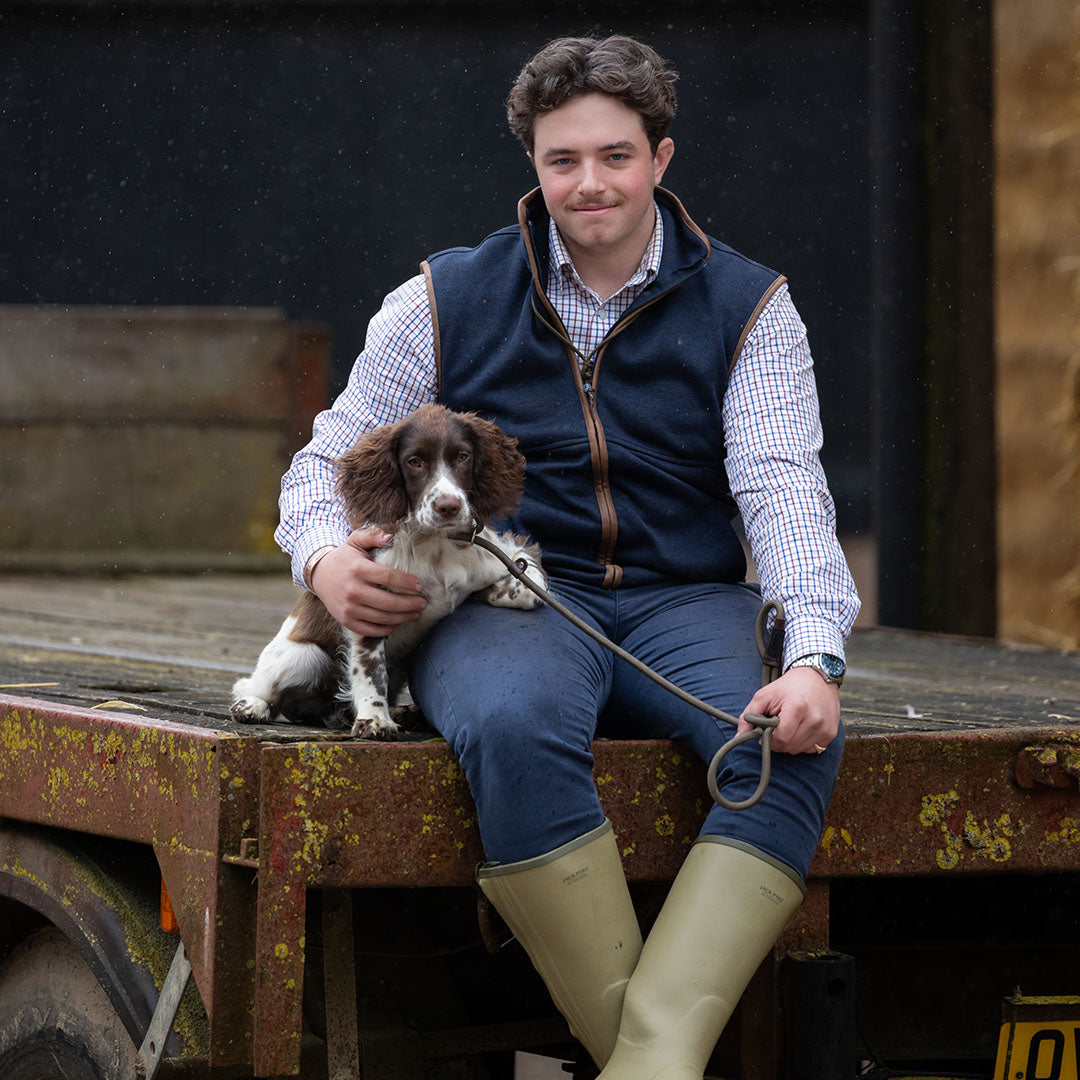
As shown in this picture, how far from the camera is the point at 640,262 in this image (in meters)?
3.18

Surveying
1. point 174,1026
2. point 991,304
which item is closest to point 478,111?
point 991,304

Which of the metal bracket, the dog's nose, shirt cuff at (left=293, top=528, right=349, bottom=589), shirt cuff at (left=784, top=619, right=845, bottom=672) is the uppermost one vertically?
the dog's nose

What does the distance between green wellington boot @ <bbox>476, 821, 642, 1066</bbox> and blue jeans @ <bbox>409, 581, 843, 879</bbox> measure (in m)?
0.03

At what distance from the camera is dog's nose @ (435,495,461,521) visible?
2.78m

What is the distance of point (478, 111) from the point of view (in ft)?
40.8

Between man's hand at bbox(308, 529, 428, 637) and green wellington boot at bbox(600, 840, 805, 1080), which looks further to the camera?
man's hand at bbox(308, 529, 428, 637)

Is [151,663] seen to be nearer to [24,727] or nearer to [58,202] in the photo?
[24,727]

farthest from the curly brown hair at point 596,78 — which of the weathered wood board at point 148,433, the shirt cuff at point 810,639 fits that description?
the weathered wood board at point 148,433

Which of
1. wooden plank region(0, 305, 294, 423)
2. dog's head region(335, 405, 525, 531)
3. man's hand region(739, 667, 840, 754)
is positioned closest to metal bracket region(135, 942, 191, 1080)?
dog's head region(335, 405, 525, 531)

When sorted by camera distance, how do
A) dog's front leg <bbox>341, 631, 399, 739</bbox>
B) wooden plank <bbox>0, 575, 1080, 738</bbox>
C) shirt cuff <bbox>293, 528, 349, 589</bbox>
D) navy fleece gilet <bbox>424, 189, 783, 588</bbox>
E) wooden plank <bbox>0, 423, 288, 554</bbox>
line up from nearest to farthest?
dog's front leg <bbox>341, 631, 399, 739</bbox> → shirt cuff <bbox>293, 528, 349, 589</bbox> → navy fleece gilet <bbox>424, 189, 783, 588</bbox> → wooden plank <bbox>0, 575, 1080, 738</bbox> → wooden plank <bbox>0, 423, 288, 554</bbox>

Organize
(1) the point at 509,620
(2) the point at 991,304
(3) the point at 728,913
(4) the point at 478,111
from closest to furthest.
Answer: (3) the point at 728,913, (1) the point at 509,620, (2) the point at 991,304, (4) the point at 478,111

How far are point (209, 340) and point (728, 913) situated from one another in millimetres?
6708

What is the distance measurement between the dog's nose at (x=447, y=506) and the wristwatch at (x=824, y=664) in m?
0.57

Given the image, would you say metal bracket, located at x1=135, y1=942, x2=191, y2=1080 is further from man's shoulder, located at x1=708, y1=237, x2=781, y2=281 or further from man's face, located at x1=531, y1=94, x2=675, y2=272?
man's shoulder, located at x1=708, y1=237, x2=781, y2=281
